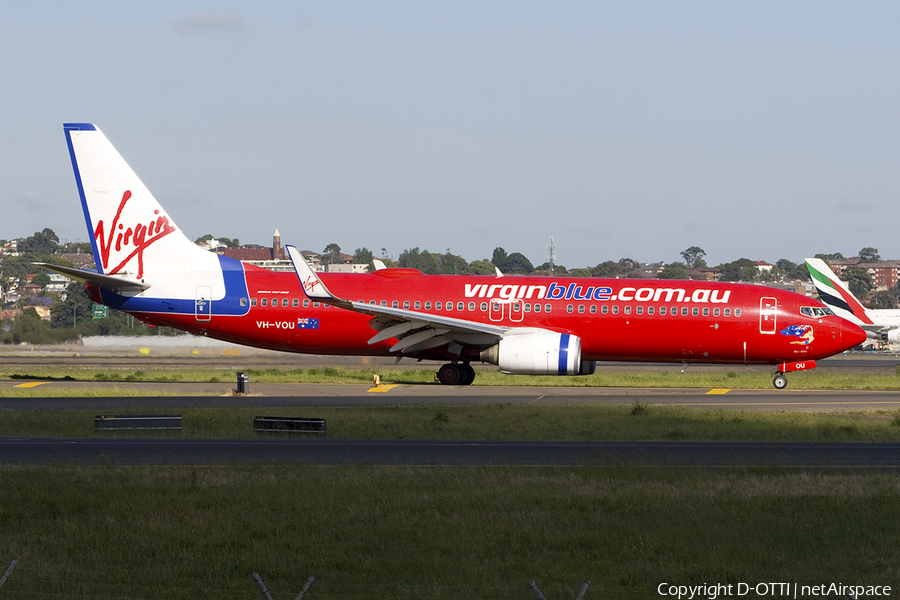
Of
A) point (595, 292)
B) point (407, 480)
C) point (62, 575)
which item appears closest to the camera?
point (62, 575)

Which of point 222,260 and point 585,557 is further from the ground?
point 222,260

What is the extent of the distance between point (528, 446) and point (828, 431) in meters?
8.23

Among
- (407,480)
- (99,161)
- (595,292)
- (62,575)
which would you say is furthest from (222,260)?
(62,575)

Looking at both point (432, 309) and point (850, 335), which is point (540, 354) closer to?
point (432, 309)

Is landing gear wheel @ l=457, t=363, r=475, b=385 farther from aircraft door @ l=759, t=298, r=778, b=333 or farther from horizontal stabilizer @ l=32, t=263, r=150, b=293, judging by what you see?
horizontal stabilizer @ l=32, t=263, r=150, b=293

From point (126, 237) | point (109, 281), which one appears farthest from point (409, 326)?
point (126, 237)

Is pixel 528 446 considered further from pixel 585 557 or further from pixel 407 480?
pixel 585 557

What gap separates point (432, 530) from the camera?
13.4 metres

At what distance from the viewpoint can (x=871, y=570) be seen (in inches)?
453

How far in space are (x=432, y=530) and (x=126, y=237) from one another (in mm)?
29582

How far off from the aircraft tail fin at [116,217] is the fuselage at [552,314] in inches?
55.5

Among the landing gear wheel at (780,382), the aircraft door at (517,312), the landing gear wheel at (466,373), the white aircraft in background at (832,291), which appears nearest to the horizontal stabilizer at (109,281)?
the landing gear wheel at (466,373)

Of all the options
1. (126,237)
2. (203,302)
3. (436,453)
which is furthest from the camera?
(126,237)

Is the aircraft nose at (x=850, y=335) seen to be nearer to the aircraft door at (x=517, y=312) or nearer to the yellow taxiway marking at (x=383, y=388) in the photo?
the aircraft door at (x=517, y=312)
